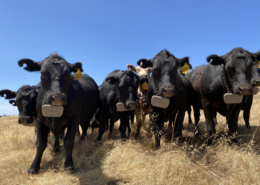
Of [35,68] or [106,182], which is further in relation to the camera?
[35,68]

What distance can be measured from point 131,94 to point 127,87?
0.84ft

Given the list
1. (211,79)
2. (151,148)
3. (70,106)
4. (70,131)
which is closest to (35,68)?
(70,106)

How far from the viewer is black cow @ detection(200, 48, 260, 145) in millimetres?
3983

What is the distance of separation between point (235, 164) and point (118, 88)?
3.46m

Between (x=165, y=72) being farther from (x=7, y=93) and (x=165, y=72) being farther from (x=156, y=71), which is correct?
(x=7, y=93)

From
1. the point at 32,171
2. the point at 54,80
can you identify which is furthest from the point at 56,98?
the point at 32,171

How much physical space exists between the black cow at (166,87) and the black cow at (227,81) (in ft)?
2.14

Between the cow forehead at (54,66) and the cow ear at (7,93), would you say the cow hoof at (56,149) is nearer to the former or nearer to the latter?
the cow ear at (7,93)

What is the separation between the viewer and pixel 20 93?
4953 mm

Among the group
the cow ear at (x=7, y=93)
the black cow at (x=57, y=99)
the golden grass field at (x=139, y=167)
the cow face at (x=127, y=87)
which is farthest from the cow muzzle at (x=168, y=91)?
the cow ear at (x=7, y=93)

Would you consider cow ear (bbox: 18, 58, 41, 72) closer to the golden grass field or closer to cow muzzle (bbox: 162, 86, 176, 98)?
the golden grass field

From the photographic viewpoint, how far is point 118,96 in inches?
223

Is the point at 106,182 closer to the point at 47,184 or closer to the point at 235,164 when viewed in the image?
the point at 47,184

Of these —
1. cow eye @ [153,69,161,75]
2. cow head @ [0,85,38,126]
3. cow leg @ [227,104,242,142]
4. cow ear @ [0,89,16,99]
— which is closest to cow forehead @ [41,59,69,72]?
cow head @ [0,85,38,126]
